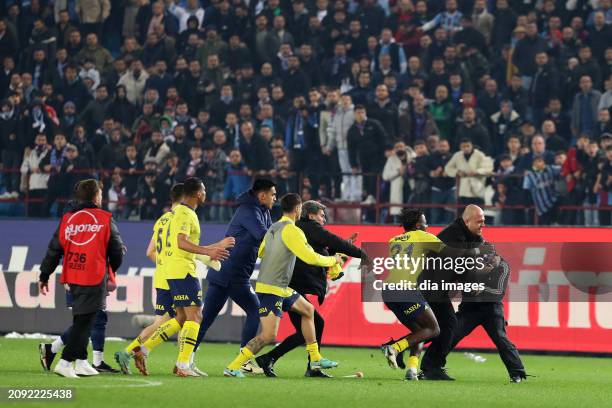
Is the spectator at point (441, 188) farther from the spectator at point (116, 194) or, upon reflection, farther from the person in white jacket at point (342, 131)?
the spectator at point (116, 194)

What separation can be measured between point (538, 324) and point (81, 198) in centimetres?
873

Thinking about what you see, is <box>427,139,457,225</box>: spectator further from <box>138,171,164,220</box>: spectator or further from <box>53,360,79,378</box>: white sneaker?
<box>53,360,79,378</box>: white sneaker

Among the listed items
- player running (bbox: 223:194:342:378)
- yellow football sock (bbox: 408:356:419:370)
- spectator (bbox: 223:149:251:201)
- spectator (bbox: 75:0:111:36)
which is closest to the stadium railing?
spectator (bbox: 223:149:251:201)

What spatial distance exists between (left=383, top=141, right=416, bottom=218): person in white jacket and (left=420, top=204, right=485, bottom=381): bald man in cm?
762

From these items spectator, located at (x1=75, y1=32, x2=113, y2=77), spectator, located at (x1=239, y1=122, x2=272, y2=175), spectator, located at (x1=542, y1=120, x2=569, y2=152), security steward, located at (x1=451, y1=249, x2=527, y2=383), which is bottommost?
security steward, located at (x1=451, y1=249, x2=527, y2=383)

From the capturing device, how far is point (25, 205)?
79.5 feet

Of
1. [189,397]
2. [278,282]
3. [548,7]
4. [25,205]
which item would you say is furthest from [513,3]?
[189,397]

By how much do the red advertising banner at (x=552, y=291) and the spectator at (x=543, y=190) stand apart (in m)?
→ 1.62

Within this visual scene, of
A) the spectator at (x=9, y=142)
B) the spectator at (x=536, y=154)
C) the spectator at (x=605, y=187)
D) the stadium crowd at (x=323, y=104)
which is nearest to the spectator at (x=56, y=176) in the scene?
the stadium crowd at (x=323, y=104)

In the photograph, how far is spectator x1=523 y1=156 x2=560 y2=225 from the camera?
2102 centimetres

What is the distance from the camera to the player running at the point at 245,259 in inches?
557

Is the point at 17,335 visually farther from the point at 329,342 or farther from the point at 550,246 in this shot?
the point at 550,246

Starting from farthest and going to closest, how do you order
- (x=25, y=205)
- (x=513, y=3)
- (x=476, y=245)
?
(x=513, y=3) → (x=25, y=205) → (x=476, y=245)

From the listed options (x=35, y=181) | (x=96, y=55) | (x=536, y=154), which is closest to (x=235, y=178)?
(x=35, y=181)
